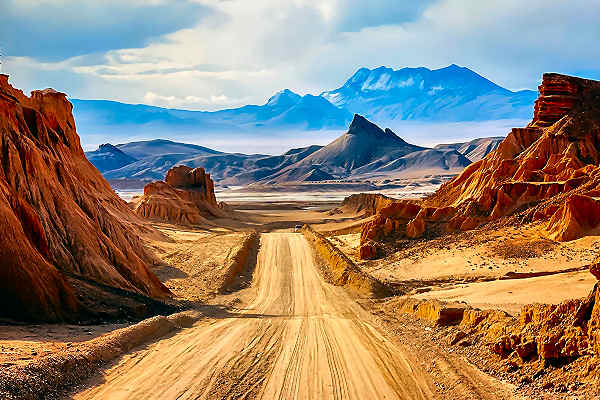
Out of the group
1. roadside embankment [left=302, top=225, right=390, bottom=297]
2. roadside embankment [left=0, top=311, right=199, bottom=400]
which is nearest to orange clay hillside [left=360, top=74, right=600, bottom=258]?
roadside embankment [left=302, top=225, right=390, bottom=297]

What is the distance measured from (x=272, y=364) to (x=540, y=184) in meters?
28.7

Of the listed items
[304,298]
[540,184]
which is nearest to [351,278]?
[304,298]

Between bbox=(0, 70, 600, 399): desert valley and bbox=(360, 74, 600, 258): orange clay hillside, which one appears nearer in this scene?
bbox=(0, 70, 600, 399): desert valley

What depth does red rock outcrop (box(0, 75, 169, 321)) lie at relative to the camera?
14.9m

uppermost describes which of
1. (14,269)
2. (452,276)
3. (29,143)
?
(29,143)

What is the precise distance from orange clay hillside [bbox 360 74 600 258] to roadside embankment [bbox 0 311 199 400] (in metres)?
23.6

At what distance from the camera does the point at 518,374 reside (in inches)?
455

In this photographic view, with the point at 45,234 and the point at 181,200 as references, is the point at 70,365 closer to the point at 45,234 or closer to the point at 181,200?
the point at 45,234

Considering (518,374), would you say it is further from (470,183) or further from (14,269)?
(470,183)

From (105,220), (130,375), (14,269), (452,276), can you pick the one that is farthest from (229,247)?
(130,375)

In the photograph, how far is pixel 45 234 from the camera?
17.9 meters

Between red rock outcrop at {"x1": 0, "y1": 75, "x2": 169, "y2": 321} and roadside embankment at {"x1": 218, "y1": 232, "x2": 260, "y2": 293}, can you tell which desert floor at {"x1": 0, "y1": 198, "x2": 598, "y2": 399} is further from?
red rock outcrop at {"x1": 0, "y1": 75, "x2": 169, "y2": 321}

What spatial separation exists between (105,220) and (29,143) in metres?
6.14

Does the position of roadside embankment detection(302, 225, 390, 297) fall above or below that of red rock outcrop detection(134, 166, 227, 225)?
Result: below
